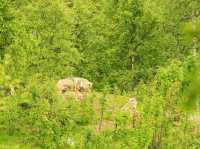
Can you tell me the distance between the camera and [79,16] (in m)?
57.5

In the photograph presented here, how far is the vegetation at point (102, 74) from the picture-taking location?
23938 mm

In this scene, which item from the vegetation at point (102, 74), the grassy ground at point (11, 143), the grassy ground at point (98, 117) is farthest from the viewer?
the grassy ground at point (98, 117)

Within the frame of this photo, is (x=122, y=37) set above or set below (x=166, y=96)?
above

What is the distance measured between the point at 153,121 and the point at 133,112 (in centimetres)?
431

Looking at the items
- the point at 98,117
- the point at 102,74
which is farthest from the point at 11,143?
the point at 102,74

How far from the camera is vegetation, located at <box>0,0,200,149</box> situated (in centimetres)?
2394

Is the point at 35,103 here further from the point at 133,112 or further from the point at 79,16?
the point at 79,16

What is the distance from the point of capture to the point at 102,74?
5216 centimetres

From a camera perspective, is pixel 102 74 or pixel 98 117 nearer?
pixel 98 117

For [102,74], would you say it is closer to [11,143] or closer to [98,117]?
[98,117]

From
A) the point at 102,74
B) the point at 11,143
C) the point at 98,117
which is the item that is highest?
the point at 102,74

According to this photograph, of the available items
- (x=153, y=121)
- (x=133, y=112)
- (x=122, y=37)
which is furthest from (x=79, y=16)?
(x=153, y=121)

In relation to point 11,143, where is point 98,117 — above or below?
above

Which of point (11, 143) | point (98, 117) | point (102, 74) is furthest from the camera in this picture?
point (102, 74)
